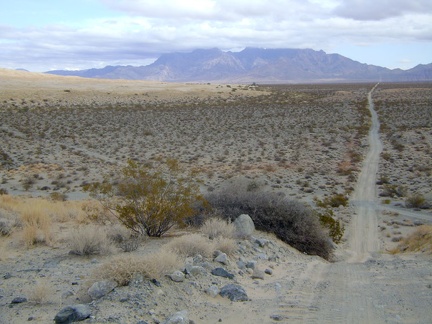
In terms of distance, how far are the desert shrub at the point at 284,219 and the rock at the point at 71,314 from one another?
6234mm

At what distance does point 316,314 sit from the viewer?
6.54 metres

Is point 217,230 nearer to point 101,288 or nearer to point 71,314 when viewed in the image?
point 101,288

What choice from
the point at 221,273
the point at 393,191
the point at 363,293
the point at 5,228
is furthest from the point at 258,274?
the point at 393,191

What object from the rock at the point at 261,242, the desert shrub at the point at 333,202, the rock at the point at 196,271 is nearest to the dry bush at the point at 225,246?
the rock at the point at 261,242

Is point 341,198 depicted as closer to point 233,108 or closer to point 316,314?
point 316,314

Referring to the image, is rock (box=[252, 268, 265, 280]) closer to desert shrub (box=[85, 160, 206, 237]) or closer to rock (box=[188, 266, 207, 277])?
rock (box=[188, 266, 207, 277])

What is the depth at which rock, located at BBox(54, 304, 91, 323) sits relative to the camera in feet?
18.5

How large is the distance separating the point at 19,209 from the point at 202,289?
23.9 ft

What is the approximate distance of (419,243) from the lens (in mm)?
12008

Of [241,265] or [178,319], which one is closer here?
[178,319]

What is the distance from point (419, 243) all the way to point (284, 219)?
3.41 meters

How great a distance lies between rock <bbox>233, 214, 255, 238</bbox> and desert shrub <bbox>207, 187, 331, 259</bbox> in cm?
82

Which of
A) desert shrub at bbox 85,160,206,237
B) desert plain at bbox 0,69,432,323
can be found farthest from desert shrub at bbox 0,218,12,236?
desert shrub at bbox 85,160,206,237

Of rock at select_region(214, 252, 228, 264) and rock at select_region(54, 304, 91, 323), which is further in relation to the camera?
rock at select_region(214, 252, 228, 264)
